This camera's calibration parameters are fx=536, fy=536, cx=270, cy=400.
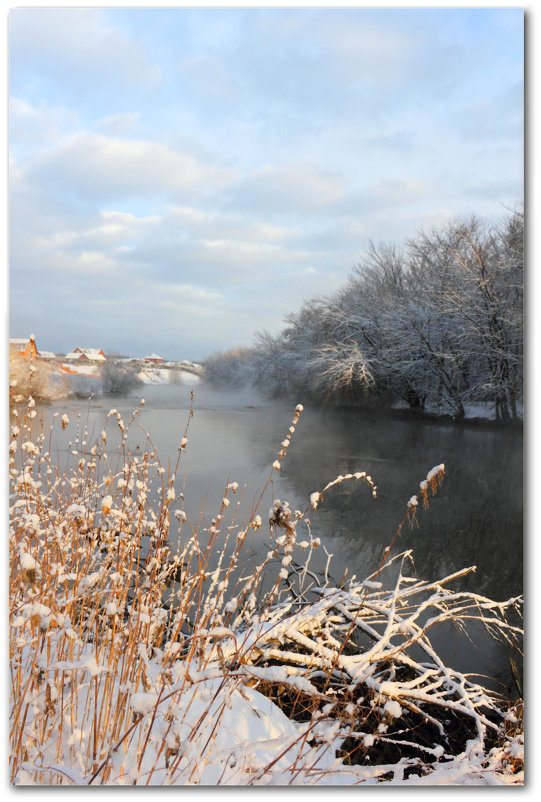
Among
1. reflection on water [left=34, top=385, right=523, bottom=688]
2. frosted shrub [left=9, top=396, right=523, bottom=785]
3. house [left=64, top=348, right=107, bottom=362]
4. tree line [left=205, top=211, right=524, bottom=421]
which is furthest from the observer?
tree line [left=205, top=211, right=524, bottom=421]

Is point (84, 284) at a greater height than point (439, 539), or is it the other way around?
point (84, 284)

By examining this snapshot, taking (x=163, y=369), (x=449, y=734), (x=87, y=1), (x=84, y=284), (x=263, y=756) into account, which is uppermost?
(x=87, y=1)

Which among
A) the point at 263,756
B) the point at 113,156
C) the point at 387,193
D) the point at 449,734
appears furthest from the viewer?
the point at 387,193

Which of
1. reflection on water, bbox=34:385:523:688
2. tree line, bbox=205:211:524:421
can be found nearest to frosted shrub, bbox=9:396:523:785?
reflection on water, bbox=34:385:523:688

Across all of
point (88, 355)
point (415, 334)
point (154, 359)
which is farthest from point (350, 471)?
point (88, 355)

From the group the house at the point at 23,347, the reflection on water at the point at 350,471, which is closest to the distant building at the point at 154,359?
the reflection on water at the point at 350,471

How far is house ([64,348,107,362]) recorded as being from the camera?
8.31 feet

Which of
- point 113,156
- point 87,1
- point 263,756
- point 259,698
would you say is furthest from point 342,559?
point 87,1

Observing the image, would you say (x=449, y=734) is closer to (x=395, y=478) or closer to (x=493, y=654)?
(x=493, y=654)

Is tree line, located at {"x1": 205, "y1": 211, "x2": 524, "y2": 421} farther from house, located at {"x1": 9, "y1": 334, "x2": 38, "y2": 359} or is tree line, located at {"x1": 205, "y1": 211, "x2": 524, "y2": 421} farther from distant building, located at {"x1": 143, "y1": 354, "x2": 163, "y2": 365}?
house, located at {"x1": 9, "y1": 334, "x2": 38, "y2": 359}

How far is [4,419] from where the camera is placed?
2027 millimetres

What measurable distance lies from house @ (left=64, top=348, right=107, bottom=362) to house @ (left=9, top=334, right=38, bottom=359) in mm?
333

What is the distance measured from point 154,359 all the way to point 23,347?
2.02 ft

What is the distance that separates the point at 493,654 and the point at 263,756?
1033 millimetres
